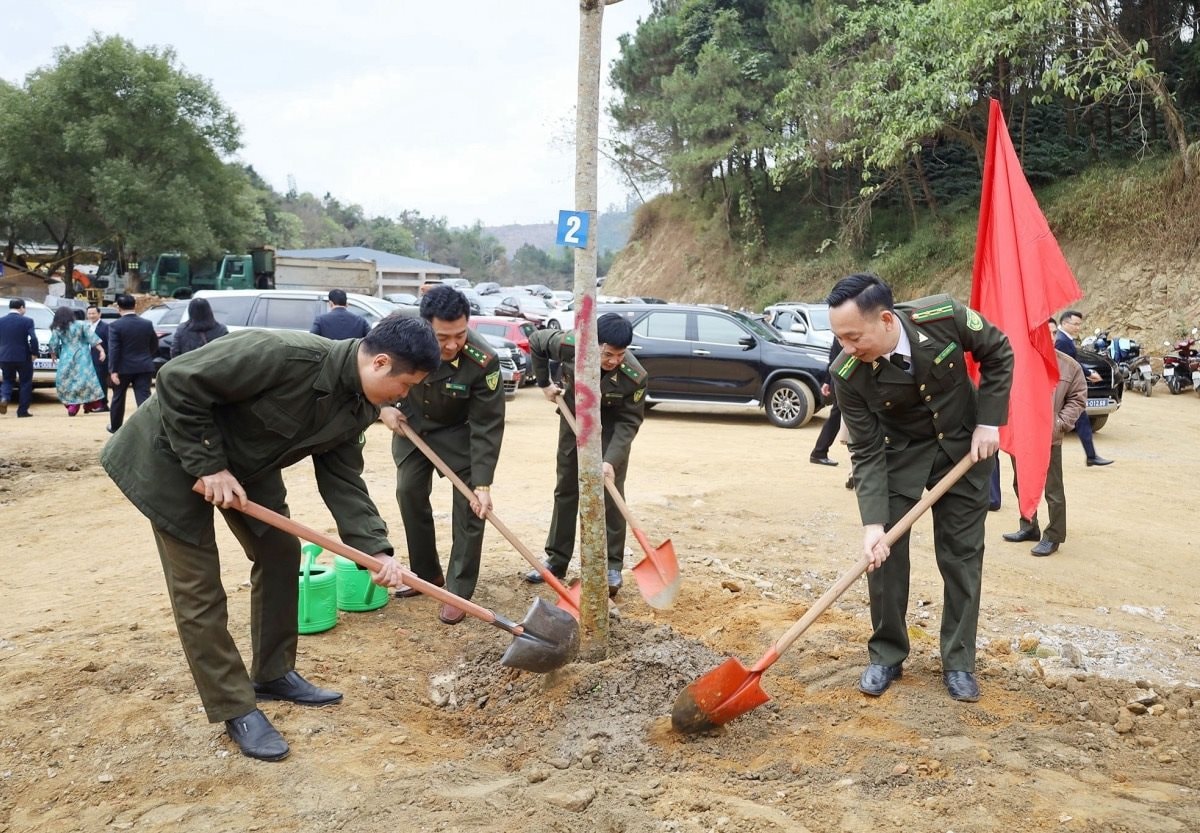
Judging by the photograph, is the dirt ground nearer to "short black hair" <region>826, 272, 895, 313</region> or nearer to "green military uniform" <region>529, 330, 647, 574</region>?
"green military uniform" <region>529, 330, 647, 574</region>

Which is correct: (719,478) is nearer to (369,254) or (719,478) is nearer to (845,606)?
(845,606)

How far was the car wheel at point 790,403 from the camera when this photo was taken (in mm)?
12680

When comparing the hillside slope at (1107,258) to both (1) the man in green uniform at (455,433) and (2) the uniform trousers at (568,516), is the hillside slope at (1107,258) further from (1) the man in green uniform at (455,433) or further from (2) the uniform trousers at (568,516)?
(1) the man in green uniform at (455,433)

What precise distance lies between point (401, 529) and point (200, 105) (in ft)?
113

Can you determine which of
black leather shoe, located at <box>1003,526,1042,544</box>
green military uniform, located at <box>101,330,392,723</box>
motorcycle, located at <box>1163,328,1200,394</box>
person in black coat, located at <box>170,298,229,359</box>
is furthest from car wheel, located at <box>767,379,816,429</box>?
green military uniform, located at <box>101,330,392,723</box>

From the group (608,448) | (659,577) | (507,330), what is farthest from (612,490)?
(507,330)

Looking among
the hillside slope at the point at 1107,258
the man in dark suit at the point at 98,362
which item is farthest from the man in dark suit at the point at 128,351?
the hillside slope at the point at 1107,258

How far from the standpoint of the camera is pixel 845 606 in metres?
5.25

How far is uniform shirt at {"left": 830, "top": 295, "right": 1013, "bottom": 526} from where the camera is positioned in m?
3.81

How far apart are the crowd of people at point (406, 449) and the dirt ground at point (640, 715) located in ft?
0.81

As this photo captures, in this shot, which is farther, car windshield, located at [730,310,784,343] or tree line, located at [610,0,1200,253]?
tree line, located at [610,0,1200,253]

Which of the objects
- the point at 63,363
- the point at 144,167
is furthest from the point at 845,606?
the point at 144,167

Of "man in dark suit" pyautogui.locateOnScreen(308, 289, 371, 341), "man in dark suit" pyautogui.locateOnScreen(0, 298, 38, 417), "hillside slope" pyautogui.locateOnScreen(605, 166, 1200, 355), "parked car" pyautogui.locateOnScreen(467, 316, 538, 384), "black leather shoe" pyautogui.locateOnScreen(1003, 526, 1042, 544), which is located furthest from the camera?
"hillside slope" pyautogui.locateOnScreen(605, 166, 1200, 355)

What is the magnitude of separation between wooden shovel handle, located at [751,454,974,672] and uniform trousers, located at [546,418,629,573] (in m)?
1.93
